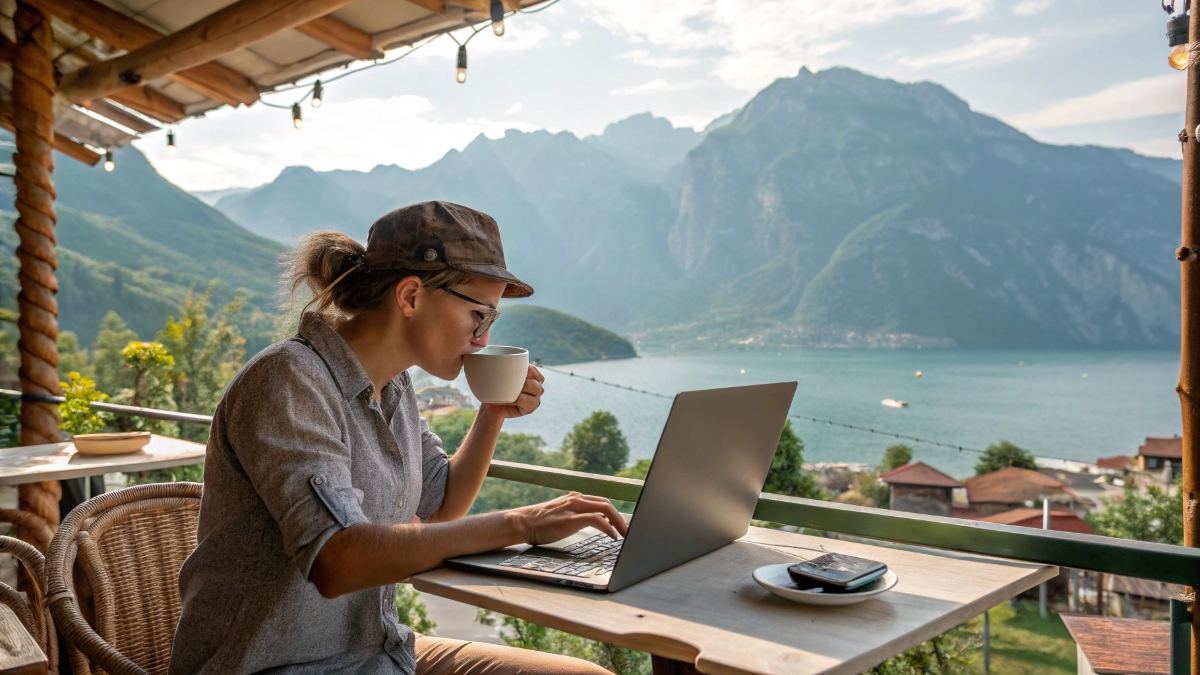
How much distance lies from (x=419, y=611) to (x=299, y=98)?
716 cm

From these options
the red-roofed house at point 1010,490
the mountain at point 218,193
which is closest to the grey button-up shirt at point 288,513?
the red-roofed house at point 1010,490

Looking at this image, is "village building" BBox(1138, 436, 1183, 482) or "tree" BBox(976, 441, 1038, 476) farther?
"tree" BBox(976, 441, 1038, 476)

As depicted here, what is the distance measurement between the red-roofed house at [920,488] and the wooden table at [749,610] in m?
30.3

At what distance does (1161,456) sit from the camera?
34406mm

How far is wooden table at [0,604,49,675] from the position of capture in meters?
0.70

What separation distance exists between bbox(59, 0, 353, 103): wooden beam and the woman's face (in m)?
1.72

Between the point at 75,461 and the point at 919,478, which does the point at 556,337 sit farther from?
the point at 75,461

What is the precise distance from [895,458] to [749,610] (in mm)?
38385

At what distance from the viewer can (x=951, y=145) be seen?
68000 mm

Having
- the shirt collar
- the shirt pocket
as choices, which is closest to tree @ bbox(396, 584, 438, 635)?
the shirt collar

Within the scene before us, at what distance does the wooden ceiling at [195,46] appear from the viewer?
118 inches

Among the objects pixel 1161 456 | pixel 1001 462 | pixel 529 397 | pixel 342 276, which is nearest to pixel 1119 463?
pixel 1161 456

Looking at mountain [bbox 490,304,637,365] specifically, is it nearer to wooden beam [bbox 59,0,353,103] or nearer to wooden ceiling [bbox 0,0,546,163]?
wooden ceiling [bbox 0,0,546,163]

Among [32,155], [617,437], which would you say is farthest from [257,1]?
[617,437]
